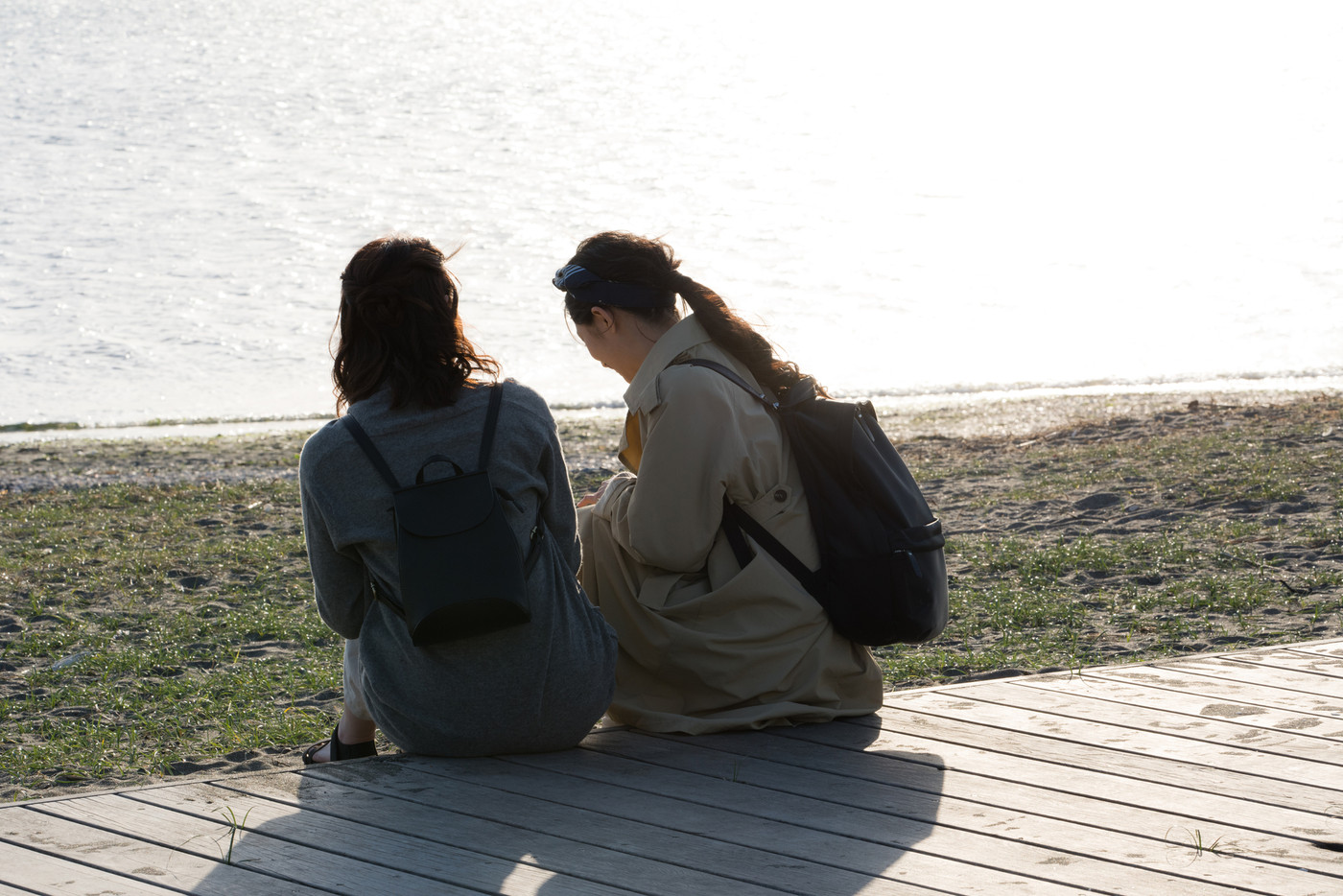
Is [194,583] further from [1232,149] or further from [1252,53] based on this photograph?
[1252,53]

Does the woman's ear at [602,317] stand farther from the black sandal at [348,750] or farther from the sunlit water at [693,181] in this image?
the sunlit water at [693,181]

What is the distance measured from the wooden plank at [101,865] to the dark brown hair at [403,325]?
1.04 metres

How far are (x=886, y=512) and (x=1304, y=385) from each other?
11.6 m

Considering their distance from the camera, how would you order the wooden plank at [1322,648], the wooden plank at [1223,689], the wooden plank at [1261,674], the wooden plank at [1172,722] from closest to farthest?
the wooden plank at [1172,722]
the wooden plank at [1223,689]
the wooden plank at [1261,674]
the wooden plank at [1322,648]

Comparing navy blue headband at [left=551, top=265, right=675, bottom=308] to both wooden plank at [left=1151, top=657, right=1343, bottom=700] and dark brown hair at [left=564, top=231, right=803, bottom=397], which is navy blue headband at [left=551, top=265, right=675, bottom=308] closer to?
dark brown hair at [left=564, top=231, right=803, bottom=397]

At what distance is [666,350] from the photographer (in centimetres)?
330

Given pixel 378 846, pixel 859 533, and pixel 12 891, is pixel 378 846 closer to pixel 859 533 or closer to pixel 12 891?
A: pixel 12 891

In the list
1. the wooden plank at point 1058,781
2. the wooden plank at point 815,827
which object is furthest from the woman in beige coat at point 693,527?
the wooden plank at point 815,827

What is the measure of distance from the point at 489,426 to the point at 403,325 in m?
0.29

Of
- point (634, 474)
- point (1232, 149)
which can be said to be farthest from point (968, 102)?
point (634, 474)

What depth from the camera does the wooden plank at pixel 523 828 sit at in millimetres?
2562

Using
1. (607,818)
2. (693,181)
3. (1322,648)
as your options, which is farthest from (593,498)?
(693,181)

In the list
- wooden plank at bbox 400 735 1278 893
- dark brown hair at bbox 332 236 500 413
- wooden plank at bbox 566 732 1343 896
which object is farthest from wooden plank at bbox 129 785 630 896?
dark brown hair at bbox 332 236 500 413

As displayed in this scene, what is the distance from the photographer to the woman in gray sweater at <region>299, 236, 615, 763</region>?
2.96 meters
